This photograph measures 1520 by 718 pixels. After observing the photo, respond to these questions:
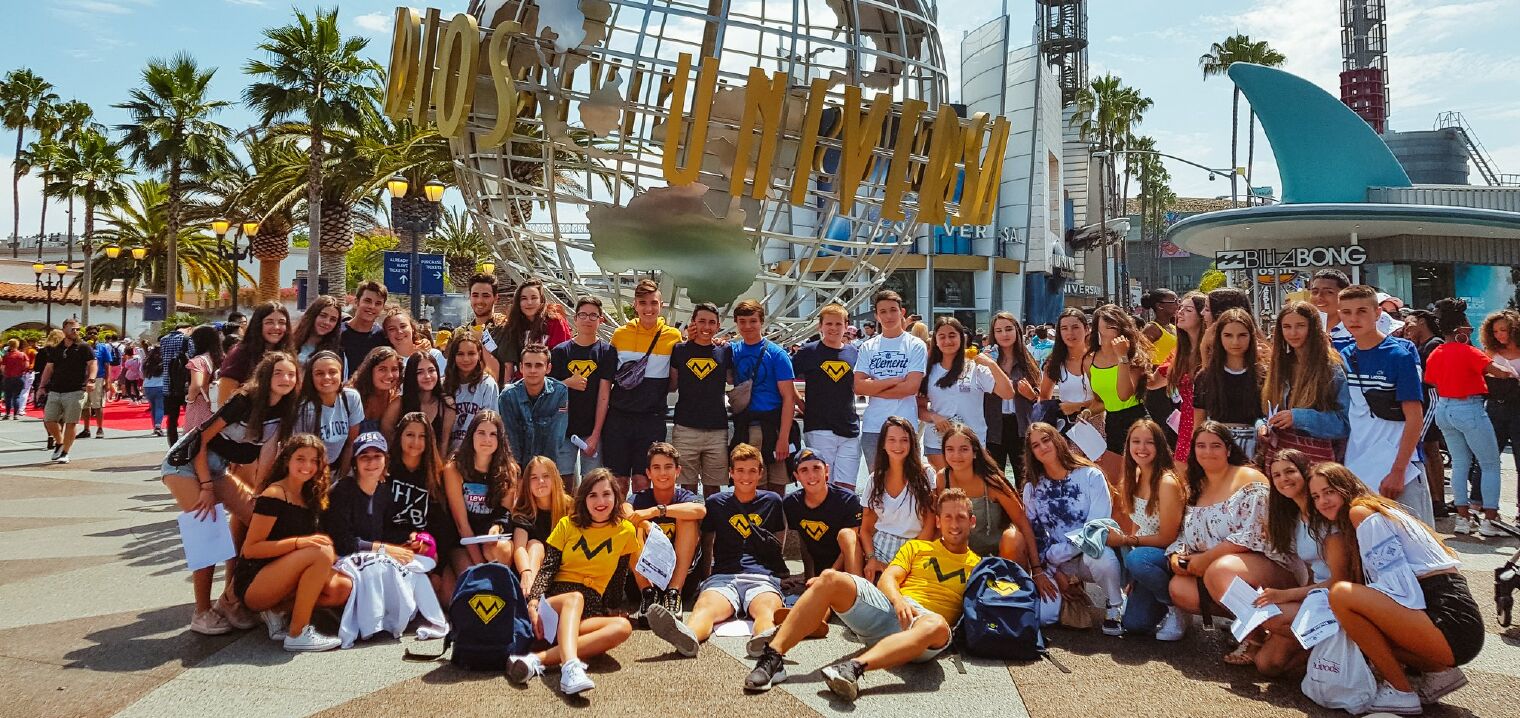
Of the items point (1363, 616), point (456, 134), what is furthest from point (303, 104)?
point (1363, 616)

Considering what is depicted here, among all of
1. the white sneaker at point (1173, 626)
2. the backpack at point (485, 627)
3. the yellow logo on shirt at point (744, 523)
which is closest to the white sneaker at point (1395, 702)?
the white sneaker at point (1173, 626)

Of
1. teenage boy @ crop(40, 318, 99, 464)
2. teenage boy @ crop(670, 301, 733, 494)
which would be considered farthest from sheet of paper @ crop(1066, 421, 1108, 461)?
teenage boy @ crop(40, 318, 99, 464)

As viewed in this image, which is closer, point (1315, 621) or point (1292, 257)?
point (1315, 621)

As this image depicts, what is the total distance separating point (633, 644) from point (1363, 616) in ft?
9.81

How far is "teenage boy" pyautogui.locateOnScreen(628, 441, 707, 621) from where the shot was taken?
466cm

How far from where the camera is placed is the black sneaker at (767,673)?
144 inches

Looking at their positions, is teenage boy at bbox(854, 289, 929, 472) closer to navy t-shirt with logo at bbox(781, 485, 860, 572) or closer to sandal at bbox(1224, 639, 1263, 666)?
navy t-shirt with logo at bbox(781, 485, 860, 572)

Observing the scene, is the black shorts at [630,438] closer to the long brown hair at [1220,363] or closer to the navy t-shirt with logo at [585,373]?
the navy t-shirt with logo at [585,373]

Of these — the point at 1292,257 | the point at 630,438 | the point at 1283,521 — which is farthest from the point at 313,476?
the point at 1292,257

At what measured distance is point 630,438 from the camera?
5.82 metres

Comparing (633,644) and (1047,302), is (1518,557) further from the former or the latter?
(1047,302)

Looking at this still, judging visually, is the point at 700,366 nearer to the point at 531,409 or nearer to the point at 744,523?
the point at 531,409

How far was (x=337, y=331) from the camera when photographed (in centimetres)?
578

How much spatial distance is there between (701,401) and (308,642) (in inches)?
98.8
